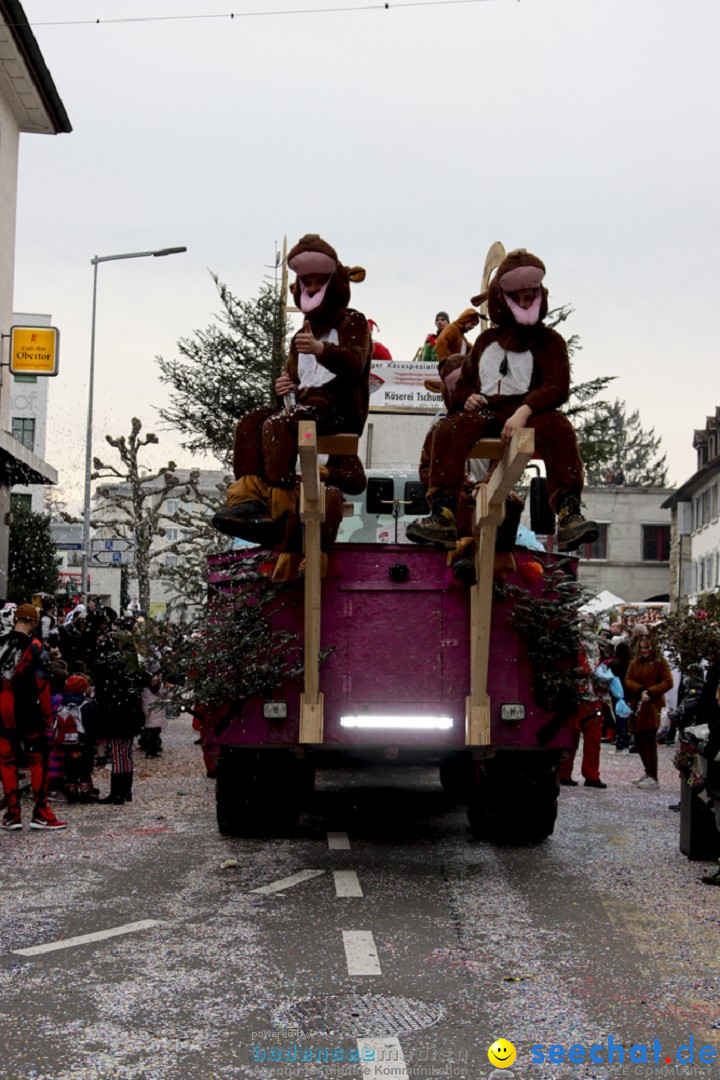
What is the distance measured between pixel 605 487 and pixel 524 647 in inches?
2117

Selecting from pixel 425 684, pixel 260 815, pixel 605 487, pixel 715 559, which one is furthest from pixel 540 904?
pixel 605 487

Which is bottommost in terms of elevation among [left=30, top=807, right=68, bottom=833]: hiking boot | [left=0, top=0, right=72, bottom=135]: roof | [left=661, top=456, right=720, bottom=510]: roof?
[left=30, top=807, right=68, bottom=833]: hiking boot

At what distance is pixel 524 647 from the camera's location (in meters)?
9.11

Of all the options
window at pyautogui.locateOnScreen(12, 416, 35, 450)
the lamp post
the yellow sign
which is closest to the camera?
the yellow sign

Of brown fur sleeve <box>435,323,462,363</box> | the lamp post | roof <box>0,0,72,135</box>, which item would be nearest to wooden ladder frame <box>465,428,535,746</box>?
brown fur sleeve <box>435,323,462,363</box>

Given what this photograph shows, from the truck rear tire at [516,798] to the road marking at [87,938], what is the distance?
10.3 ft

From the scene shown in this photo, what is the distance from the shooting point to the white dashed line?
9648 mm

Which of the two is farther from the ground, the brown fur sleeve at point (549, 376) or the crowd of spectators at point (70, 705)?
the brown fur sleeve at point (549, 376)

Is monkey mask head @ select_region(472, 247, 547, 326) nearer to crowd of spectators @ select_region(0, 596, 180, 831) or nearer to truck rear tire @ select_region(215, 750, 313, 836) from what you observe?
crowd of spectators @ select_region(0, 596, 180, 831)

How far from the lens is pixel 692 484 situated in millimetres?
52812

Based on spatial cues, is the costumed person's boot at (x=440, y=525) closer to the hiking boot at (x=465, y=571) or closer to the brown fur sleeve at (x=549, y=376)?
the hiking boot at (x=465, y=571)

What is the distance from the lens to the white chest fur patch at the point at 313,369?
845 centimetres

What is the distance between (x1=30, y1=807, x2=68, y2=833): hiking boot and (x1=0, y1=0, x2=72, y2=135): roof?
1380 centimetres

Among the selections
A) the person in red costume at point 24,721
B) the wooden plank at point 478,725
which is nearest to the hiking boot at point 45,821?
the person in red costume at point 24,721
